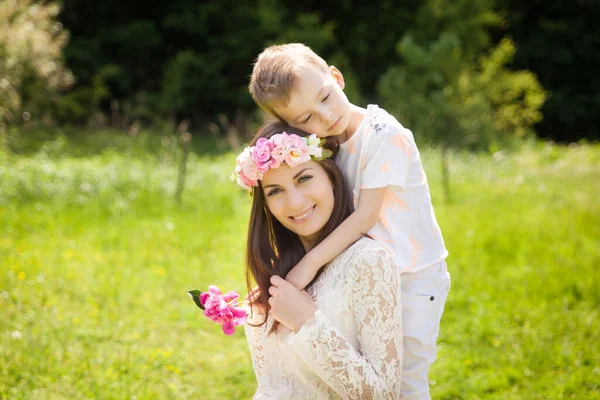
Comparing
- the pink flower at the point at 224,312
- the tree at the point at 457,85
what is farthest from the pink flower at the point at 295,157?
the tree at the point at 457,85

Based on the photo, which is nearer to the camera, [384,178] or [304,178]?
[304,178]

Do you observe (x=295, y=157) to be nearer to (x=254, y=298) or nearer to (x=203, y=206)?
(x=254, y=298)

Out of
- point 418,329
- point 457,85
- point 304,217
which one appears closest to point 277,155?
point 304,217

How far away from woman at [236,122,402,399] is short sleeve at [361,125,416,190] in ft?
0.41

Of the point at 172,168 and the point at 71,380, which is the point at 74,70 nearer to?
the point at 172,168

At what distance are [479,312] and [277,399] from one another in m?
3.27

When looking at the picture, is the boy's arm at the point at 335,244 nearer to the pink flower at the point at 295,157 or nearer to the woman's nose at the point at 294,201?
the woman's nose at the point at 294,201

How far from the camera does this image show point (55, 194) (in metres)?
8.42

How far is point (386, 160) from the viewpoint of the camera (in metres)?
2.44

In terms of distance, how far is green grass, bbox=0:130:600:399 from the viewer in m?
4.11

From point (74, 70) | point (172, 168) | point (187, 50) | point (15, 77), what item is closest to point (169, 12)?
point (187, 50)

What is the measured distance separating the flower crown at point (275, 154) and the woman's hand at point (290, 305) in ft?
1.34

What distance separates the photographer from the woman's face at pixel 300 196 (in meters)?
2.28

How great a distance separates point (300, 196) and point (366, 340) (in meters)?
0.56
